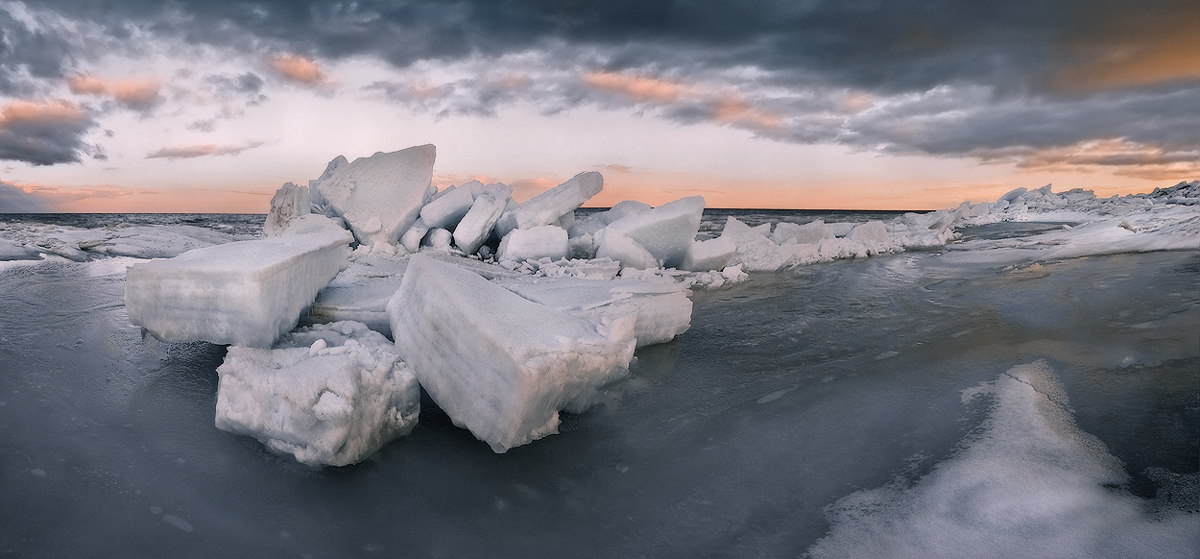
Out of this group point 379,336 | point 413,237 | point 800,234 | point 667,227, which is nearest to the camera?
point 379,336

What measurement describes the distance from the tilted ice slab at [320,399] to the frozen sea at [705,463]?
10 cm

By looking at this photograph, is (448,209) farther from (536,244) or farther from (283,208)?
(283,208)

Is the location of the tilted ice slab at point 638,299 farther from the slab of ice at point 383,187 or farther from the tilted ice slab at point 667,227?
the slab of ice at point 383,187

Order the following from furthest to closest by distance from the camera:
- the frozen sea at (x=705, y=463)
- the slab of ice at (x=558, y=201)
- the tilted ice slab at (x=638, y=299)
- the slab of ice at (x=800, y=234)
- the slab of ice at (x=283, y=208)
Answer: the slab of ice at (x=800, y=234) < the slab of ice at (x=558, y=201) < the slab of ice at (x=283, y=208) < the tilted ice slab at (x=638, y=299) < the frozen sea at (x=705, y=463)

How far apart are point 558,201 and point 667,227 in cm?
196

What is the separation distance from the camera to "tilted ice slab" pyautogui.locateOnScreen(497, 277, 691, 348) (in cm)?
402

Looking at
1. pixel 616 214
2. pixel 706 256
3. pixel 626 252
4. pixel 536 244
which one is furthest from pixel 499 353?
pixel 616 214

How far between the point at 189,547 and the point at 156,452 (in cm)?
94

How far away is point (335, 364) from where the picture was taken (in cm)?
275

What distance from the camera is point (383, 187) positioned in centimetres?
844

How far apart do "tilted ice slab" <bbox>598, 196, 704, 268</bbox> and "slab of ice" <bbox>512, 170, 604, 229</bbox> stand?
1.01m

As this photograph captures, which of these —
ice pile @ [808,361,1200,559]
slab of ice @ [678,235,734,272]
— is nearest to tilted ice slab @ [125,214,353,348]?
ice pile @ [808,361,1200,559]

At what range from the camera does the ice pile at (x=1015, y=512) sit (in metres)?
1.97

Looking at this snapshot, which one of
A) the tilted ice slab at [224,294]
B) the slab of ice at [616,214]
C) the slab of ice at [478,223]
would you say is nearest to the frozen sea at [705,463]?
the tilted ice slab at [224,294]
